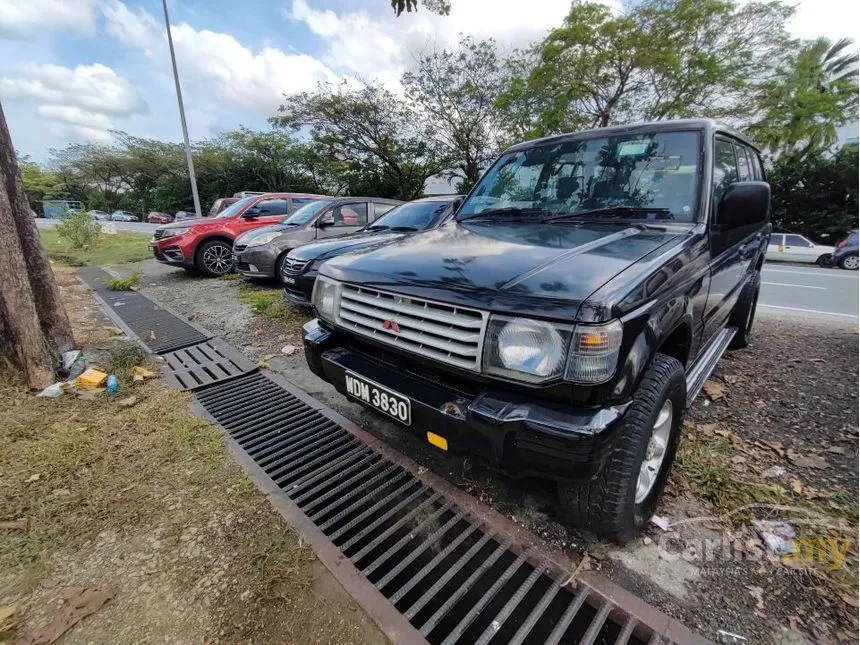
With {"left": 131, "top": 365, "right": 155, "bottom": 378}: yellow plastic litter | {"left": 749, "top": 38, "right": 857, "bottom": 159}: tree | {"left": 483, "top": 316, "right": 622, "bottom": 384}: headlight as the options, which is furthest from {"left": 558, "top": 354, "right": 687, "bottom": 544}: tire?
{"left": 749, "top": 38, "right": 857, "bottom": 159}: tree

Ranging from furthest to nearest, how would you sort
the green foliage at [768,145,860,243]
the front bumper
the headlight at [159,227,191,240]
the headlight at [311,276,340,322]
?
the green foliage at [768,145,860,243], the headlight at [159,227,191,240], the front bumper, the headlight at [311,276,340,322]

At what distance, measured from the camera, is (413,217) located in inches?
219

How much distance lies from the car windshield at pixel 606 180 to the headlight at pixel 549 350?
1.20 metres

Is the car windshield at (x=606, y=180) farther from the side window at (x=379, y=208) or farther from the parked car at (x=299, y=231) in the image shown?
the side window at (x=379, y=208)

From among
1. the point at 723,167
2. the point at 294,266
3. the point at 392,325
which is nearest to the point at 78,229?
the point at 294,266

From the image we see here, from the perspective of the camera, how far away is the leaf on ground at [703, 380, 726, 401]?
319 centimetres

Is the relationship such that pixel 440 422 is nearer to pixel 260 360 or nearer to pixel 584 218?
pixel 584 218

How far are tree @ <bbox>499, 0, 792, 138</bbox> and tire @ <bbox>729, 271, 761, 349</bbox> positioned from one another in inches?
536

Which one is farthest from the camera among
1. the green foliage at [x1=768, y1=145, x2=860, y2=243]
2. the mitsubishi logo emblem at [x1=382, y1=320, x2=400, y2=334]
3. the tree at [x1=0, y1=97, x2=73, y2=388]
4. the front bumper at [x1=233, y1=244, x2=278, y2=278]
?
the green foliage at [x1=768, y1=145, x2=860, y2=243]

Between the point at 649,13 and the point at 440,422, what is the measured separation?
18012 millimetres

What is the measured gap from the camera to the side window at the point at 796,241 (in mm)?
13742

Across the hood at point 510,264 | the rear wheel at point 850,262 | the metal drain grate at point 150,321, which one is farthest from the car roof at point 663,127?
the rear wheel at point 850,262

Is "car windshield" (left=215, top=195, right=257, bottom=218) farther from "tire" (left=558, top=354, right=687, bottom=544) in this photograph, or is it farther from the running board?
"tire" (left=558, top=354, right=687, bottom=544)

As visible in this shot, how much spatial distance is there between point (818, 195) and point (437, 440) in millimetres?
23208
